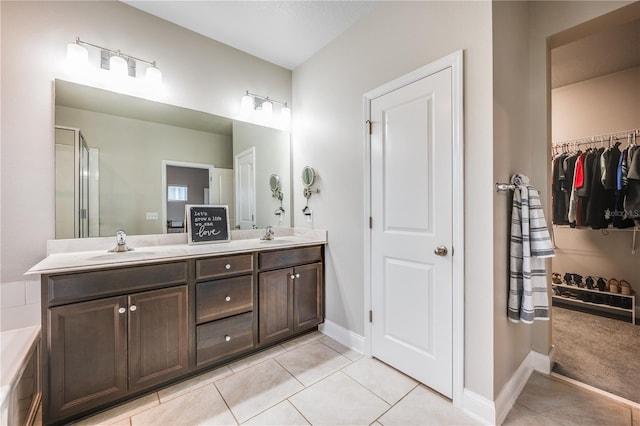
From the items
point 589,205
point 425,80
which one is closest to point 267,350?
point 425,80

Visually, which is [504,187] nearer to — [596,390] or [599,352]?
[596,390]

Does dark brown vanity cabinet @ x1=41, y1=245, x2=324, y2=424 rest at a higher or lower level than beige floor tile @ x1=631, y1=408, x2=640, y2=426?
higher

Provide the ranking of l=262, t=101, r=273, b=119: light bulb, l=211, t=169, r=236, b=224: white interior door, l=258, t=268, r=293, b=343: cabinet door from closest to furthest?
l=258, t=268, r=293, b=343: cabinet door, l=211, t=169, r=236, b=224: white interior door, l=262, t=101, r=273, b=119: light bulb

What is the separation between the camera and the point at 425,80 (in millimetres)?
1739

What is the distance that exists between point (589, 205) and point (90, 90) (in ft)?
15.1

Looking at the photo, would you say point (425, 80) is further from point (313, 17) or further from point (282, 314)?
point (282, 314)

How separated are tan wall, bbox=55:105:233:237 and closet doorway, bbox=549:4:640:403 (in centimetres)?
342

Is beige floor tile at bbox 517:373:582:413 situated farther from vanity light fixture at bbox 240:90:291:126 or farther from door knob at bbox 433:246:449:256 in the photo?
vanity light fixture at bbox 240:90:291:126

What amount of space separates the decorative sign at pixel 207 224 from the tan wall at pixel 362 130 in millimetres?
802

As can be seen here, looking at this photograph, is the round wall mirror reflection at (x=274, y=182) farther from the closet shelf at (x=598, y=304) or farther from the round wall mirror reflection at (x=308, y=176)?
the closet shelf at (x=598, y=304)

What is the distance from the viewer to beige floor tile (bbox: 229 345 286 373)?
6.58ft

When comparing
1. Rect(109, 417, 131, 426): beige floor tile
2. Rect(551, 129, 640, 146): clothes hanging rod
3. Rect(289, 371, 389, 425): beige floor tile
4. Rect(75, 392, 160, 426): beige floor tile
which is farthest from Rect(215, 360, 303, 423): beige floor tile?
Rect(551, 129, 640, 146): clothes hanging rod

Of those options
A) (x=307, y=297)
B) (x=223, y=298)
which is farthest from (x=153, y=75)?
(x=307, y=297)

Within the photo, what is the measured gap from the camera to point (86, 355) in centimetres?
146
